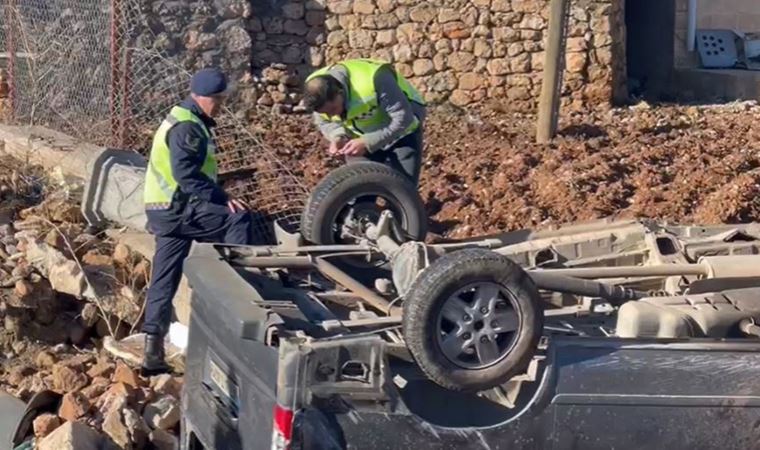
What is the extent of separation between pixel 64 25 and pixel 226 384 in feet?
28.8

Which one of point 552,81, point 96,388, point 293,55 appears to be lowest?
point 96,388

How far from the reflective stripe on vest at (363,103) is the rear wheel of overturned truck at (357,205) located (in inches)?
58.0

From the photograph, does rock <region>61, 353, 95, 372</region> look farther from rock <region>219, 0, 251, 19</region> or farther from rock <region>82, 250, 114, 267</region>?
rock <region>219, 0, 251, 19</region>

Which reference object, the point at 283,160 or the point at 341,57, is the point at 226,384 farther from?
the point at 341,57

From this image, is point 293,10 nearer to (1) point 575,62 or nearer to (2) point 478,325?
(1) point 575,62

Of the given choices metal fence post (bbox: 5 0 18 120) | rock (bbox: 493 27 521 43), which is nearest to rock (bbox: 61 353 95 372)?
metal fence post (bbox: 5 0 18 120)

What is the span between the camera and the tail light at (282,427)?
4473mm

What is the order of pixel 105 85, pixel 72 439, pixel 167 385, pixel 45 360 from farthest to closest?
pixel 105 85
pixel 45 360
pixel 167 385
pixel 72 439

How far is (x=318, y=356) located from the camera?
445cm

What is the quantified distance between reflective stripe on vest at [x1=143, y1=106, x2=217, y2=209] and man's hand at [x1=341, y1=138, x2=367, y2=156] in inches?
35.4

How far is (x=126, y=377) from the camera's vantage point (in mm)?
7383

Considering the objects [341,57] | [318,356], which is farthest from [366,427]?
[341,57]

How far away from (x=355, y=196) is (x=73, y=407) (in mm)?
1655

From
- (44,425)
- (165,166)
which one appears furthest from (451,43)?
(44,425)
